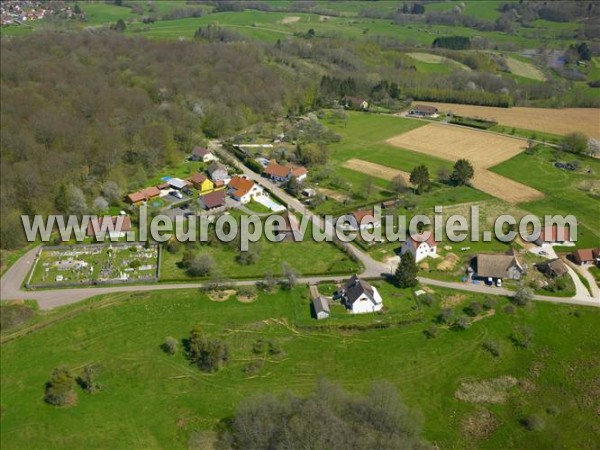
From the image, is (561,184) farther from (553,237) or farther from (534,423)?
(534,423)

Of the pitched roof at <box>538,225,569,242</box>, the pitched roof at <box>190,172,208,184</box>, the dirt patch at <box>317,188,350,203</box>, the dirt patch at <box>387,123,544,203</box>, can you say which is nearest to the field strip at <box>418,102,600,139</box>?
the dirt patch at <box>387,123,544,203</box>

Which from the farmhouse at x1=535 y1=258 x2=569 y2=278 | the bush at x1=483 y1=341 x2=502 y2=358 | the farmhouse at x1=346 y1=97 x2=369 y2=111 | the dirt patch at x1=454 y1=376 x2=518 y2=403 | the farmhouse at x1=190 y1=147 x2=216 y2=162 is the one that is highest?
the farmhouse at x1=346 y1=97 x2=369 y2=111

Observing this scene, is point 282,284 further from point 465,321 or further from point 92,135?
point 92,135

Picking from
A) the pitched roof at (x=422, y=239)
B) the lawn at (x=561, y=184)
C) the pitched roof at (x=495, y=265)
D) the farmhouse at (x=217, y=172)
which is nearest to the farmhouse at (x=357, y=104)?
the lawn at (x=561, y=184)

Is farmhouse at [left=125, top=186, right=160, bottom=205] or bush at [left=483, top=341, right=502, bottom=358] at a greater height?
farmhouse at [left=125, top=186, right=160, bottom=205]

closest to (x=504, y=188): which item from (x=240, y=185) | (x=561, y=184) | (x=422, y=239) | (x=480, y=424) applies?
(x=561, y=184)

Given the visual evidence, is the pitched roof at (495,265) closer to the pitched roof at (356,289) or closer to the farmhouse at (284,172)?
the pitched roof at (356,289)

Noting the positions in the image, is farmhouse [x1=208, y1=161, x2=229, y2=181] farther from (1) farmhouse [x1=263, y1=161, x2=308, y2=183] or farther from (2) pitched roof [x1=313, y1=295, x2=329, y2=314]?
(2) pitched roof [x1=313, y1=295, x2=329, y2=314]
